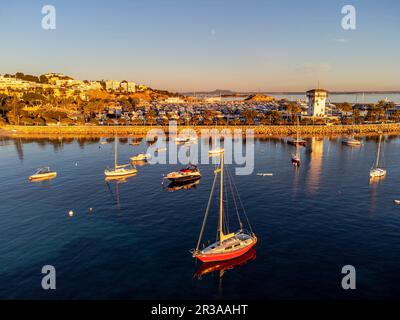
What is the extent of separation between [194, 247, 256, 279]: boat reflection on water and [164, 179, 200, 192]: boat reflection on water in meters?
33.6

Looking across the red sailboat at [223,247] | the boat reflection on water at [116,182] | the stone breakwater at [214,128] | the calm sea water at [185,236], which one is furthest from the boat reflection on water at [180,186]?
the stone breakwater at [214,128]

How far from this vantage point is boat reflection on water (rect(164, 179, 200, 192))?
7521cm

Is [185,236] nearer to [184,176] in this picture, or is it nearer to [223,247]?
[223,247]

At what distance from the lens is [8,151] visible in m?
119

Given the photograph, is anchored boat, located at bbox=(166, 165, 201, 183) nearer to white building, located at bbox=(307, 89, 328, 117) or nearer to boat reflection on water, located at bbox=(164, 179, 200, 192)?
boat reflection on water, located at bbox=(164, 179, 200, 192)

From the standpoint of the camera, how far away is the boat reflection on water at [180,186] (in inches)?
2961

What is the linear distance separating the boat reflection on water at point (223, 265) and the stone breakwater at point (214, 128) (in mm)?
124537

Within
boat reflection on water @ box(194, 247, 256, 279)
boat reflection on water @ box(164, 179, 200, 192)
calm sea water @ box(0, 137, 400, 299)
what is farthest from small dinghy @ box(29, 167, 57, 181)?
boat reflection on water @ box(194, 247, 256, 279)

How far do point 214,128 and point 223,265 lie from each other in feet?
439

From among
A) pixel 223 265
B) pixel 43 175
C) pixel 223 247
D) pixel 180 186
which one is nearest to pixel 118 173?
pixel 180 186

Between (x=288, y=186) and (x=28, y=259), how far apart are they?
187 feet

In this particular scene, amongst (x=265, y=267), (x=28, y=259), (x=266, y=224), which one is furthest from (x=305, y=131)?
(x=28, y=259)

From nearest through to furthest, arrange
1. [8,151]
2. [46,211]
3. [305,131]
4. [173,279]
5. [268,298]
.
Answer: [268,298]
[173,279]
[46,211]
[8,151]
[305,131]
